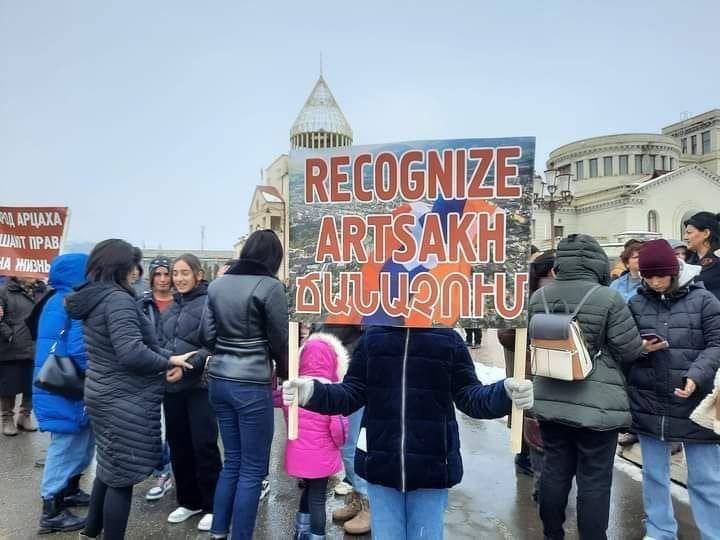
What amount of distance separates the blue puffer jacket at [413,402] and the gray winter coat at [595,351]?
0.99m

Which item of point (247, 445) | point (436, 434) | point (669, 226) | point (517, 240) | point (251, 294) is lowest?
point (247, 445)

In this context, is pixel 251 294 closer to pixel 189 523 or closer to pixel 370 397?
pixel 370 397

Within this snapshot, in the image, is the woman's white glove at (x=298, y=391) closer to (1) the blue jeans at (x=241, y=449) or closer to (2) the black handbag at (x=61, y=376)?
(1) the blue jeans at (x=241, y=449)

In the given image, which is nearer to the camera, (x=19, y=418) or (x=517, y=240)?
(x=517, y=240)

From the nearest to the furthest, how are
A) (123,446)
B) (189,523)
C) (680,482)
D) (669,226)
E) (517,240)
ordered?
(517,240), (123,446), (189,523), (680,482), (669,226)

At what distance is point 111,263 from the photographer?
3504 mm

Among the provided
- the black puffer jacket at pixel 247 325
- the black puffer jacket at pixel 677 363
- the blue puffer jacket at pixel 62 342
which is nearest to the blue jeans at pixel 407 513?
the black puffer jacket at pixel 247 325

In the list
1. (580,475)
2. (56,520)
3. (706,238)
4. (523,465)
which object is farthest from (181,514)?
(706,238)

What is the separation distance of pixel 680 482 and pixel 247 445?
159 inches

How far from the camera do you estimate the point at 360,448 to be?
2.83 m

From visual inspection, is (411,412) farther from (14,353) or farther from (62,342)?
(14,353)

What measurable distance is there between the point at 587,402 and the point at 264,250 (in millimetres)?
2292

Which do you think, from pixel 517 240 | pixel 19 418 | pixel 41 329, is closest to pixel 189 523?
pixel 41 329

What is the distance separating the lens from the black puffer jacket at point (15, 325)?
21.5 ft
